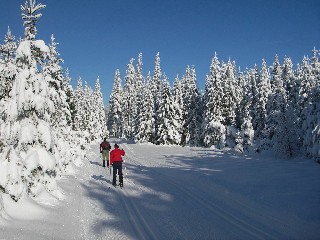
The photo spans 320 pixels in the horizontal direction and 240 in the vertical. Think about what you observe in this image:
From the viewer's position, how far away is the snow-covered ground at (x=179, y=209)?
898 centimetres

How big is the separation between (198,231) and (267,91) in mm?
50402

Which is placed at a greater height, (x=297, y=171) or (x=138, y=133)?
(x=138, y=133)

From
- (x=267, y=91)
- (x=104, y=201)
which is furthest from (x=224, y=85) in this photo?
(x=104, y=201)

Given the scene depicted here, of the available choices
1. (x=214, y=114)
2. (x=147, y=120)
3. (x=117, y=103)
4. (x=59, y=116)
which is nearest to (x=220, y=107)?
(x=214, y=114)

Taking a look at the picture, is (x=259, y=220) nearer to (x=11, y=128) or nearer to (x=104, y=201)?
(x=104, y=201)

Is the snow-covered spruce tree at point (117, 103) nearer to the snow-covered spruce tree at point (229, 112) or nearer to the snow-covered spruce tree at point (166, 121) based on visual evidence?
the snow-covered spruce tree at point (229, 112)

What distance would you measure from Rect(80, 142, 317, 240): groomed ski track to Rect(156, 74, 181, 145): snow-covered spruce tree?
38205 mm

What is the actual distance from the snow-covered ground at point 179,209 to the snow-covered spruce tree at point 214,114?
1241 inches

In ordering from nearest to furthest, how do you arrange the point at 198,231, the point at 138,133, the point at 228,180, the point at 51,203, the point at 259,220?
the point at 198,231
the point at 259,220
the point at 51,203
the point at 228,180
the point at 138,133

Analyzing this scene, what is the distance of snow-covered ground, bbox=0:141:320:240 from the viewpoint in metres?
8.98

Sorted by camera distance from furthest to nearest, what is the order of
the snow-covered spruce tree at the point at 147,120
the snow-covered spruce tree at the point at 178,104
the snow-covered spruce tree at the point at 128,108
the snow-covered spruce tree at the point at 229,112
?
the snow-covered spruce tree at the point at 128,108, the snow-covered spruce tree at the point at 147,120, the snow-covered spruce tree at the point at 178,104, the snow-covered spruce tree at the point at 229,112

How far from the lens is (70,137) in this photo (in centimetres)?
2314

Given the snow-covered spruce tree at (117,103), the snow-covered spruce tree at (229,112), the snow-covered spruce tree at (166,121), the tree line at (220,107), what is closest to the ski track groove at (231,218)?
the tree line at (220,107)

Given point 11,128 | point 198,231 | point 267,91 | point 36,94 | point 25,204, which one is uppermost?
point 267,91
